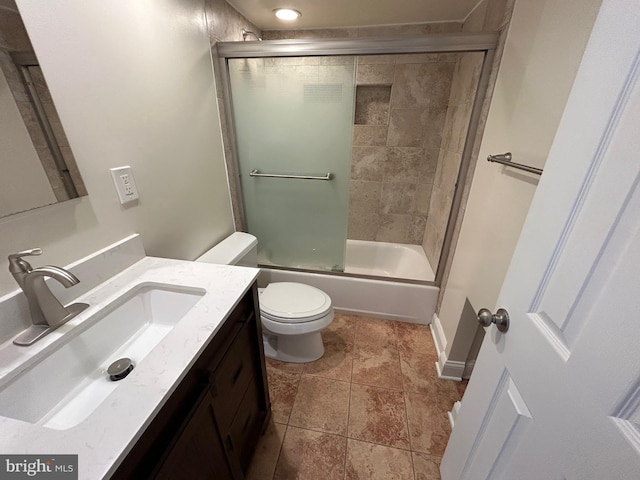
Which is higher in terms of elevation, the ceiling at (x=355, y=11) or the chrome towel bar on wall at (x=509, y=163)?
the ceiling at (x=355, y=11)

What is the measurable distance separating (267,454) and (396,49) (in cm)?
207

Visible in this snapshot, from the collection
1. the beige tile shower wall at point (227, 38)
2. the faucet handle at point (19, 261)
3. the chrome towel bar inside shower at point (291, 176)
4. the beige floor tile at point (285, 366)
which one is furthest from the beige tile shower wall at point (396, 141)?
the faucet handle at point (19, 261)

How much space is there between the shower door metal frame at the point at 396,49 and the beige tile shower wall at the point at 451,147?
0.12 metres

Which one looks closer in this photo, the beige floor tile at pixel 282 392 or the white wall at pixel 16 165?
the white wall at pixel 16 165

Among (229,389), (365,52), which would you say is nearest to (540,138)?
(365,52)

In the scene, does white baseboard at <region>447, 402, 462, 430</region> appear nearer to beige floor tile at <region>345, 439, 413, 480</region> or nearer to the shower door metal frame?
beige floor tile at <region>345, 439, 413, 480</region>

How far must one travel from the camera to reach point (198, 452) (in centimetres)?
68

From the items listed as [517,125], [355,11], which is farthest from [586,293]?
[355,11]

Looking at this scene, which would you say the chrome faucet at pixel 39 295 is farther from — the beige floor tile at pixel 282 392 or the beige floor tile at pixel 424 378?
the beige floor tile at pixel 424 378

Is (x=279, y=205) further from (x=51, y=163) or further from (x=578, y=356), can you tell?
(x=578, y=356)

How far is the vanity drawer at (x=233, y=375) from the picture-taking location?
0.77 metres

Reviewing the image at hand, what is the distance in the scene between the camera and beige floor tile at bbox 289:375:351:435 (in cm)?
131

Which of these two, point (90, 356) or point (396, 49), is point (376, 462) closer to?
point (90, 356)

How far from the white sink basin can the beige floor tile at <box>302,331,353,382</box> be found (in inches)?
38.7
